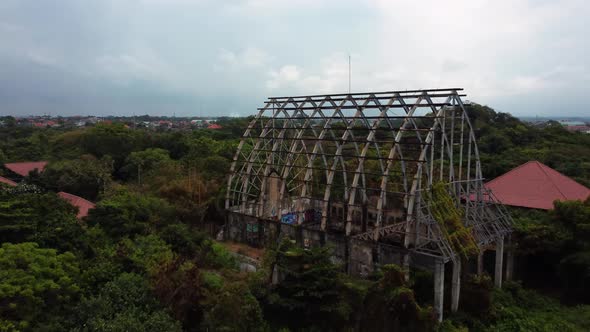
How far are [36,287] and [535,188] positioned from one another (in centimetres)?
2981

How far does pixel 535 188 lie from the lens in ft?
93.1

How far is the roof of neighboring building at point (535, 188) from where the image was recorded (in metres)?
27.1

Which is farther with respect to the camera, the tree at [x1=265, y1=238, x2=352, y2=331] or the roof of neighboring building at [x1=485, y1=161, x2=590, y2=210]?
the roof of neighboring building at [x1=485, y1=161, x2=590, y2=210]

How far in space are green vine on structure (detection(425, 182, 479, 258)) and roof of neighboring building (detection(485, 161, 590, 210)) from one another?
9.79 meters

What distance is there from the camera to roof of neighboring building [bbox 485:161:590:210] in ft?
88.9

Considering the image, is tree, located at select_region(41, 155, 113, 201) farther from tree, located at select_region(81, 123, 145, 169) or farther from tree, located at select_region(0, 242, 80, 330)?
tree, located at select_region(0, 242, 80, 330)

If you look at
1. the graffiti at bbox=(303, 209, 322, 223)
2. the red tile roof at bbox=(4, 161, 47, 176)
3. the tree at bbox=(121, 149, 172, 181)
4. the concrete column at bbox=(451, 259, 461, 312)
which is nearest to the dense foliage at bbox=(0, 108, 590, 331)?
the concrete column at bbox=(451, 259, 461, 312)

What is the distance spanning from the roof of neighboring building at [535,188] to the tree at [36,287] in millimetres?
25031

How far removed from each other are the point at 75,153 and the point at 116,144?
4.50m

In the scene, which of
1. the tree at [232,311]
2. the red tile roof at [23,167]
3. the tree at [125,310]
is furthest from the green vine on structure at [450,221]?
the red tile roof at [23,167]

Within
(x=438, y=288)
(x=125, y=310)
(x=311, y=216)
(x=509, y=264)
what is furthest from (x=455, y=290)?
(x=125, y=310)

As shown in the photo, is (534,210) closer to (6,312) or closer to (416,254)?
(416,254)

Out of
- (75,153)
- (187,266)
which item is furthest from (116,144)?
(187,266)

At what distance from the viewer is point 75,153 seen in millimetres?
46438
